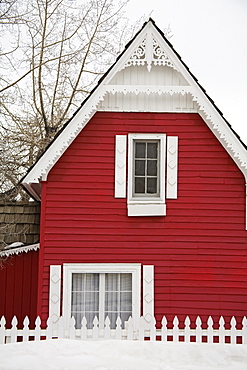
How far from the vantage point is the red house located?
11.0 metres

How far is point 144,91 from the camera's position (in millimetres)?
11172

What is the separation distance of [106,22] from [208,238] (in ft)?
46.2

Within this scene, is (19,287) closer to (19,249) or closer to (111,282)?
(19,249)

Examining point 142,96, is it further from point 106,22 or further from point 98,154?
point 106,22

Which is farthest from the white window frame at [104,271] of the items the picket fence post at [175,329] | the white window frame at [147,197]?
the picket fence post at [175,329]

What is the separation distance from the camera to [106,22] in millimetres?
22375

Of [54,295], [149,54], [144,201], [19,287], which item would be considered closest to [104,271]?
[54,295]

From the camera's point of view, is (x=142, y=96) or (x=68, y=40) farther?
(x=68, y=40)

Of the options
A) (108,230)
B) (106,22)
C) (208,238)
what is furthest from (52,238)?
(106,22)

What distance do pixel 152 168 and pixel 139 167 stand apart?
0.98ft

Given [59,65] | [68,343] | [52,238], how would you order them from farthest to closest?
[59,65], [52,238], [68,343]

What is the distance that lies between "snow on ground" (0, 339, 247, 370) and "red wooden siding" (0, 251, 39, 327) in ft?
19.1

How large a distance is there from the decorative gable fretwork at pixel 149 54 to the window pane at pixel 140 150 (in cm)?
167

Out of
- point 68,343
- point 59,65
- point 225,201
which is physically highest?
point 59,65
